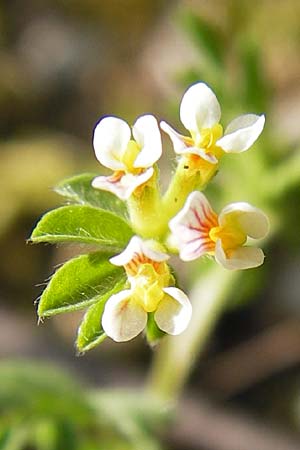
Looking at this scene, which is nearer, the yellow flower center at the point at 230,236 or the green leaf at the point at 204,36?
the yellow flower center at the point at 230,236

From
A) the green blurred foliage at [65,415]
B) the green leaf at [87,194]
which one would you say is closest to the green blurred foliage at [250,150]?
the green blurred foliage at [65,415]

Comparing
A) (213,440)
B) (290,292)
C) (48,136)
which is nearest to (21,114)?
(48,136)

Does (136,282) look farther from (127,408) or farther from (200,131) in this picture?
(127,408)

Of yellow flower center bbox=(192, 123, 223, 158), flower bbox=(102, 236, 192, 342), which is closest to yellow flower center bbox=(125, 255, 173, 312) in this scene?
flower bbox=(102, 236, 192, 342)

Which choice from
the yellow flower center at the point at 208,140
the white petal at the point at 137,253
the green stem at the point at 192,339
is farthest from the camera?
the green stem at the point at 192,339

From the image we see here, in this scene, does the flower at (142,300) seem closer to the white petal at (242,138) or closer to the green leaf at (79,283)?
the green leaf at (79,283)

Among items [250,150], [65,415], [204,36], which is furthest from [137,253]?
[204,36]
